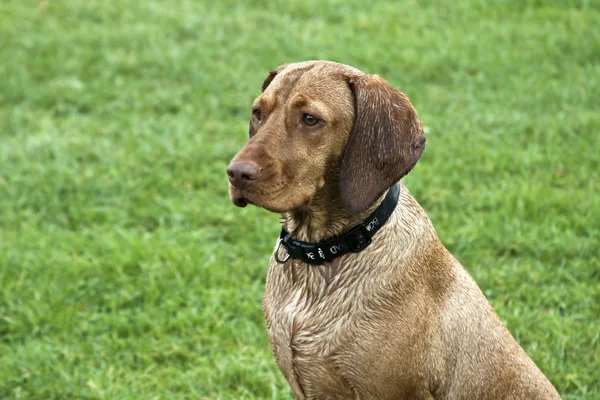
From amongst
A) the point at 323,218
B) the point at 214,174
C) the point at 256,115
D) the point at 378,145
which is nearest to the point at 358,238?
the point at 323,218

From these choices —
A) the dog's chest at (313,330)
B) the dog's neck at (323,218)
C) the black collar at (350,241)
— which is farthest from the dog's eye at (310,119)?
the dog's chest at (313,330)

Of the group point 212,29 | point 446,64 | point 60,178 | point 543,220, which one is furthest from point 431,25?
point 60,178

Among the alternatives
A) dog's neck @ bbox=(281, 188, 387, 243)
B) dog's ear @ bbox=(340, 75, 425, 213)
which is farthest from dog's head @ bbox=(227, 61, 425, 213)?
dog's neck @ bbox=(281, 188, 387, 243)

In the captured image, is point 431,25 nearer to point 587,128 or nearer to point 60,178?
point 587,128

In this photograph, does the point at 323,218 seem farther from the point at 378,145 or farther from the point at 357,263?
the point at 378,145

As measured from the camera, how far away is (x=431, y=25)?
30.2ft

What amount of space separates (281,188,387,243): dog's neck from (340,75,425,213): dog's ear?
12cm

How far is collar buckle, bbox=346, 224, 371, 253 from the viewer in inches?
135

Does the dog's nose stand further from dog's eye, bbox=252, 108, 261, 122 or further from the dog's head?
dog's eye, bbox=252, 108, 261, 122

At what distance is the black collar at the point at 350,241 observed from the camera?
11.2ft

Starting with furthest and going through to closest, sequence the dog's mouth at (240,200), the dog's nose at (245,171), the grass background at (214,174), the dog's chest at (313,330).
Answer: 1. the grass background at (214,174)
2. the dog's chest at (313,330)
3. the dog's mouth at (240,200)
4. the dog's nose at (245,171)

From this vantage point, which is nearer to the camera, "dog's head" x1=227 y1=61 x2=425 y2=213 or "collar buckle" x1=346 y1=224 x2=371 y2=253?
"dog's head" x1=227 y1=61 x2=425 y2=213

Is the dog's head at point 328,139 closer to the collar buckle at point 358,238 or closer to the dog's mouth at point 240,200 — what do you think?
the dog's mouth at point 240,200

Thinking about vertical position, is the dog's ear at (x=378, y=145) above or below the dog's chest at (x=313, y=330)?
above
